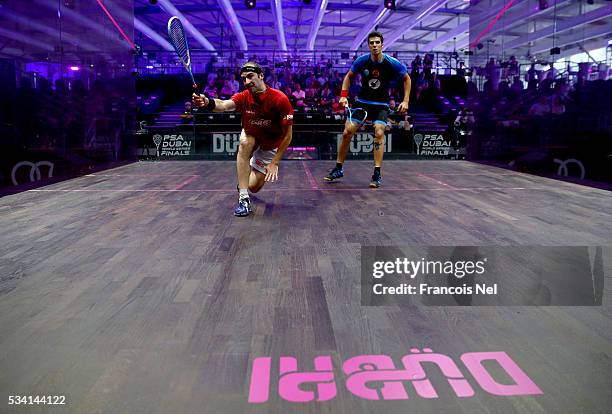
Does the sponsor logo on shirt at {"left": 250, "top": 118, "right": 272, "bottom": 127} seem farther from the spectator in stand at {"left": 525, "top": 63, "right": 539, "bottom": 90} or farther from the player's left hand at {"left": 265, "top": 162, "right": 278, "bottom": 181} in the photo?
the spectator in stand at {"left": 525, "top": 63, "right": 539, "bottom": 90}

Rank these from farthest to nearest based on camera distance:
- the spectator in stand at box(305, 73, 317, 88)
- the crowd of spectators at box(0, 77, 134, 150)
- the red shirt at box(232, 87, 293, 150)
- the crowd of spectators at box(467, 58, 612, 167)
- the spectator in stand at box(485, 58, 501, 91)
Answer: the spectator in stand at box(305, 73, 317, 88) < the spectator in stand at box(485, 58, 501, 91) < the crowd of spectators at box(467, 58, 612, 167) < the crowd of spectators at box(0, 77, 134, 150) < the red shirt at box(232, 87, 293, 150)

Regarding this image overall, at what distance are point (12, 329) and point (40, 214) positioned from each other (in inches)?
90.8

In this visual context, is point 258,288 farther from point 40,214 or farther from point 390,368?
point 40,214

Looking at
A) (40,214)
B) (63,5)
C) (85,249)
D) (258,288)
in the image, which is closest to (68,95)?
(63,5)

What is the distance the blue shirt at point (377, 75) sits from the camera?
208 inches

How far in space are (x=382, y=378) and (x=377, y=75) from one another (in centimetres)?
457

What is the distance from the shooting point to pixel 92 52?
314 inches

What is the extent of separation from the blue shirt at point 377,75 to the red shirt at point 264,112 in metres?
1.86

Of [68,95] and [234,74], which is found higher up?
[234,74]

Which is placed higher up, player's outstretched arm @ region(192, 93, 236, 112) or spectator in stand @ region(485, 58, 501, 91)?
spectator in stand @ region(485, 58, 501, 91)

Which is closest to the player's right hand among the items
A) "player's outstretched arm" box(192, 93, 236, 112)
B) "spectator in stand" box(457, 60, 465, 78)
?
"player's outstretched arm" box(192, 93, 236, 112)

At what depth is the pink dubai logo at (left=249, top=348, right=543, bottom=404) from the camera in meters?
1.09

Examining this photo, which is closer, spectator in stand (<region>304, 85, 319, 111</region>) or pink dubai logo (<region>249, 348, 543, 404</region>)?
pink dubai logo (<region>249, 348, 543, 404</region>)

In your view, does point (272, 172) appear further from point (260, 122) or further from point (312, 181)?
point (312, 181)
